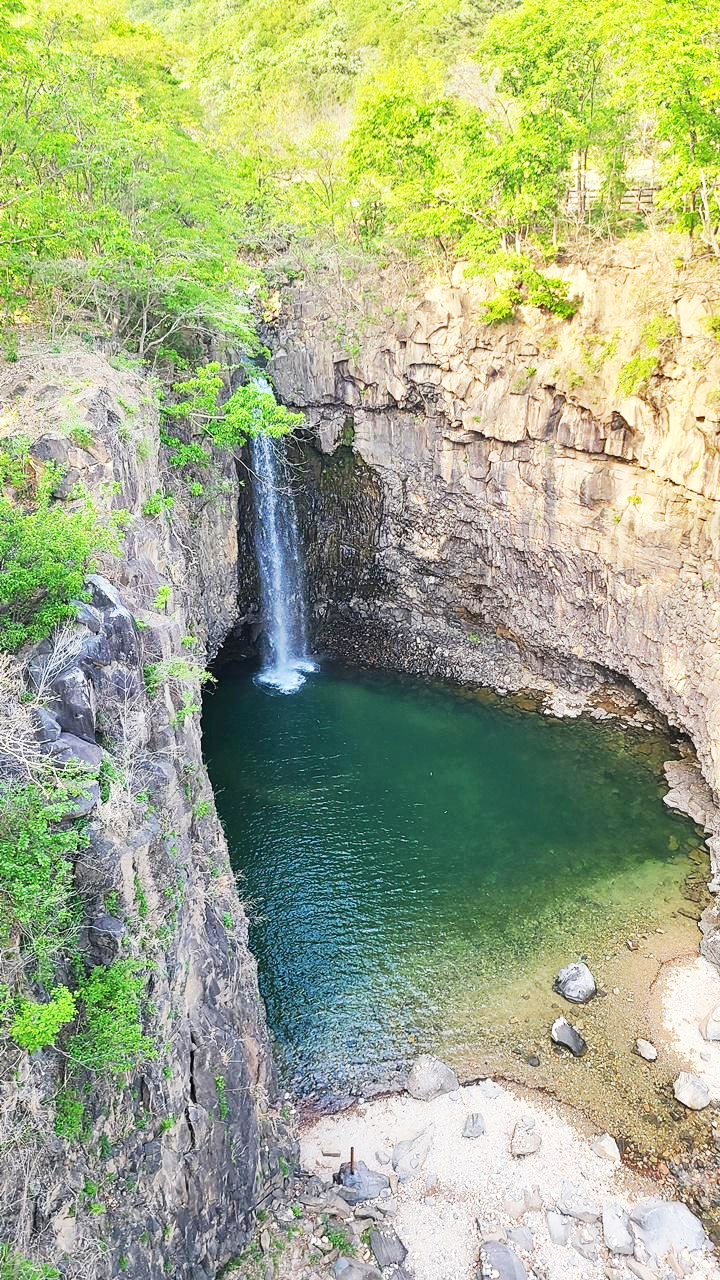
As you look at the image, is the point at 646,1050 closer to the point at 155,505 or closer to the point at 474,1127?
the point at 474,1127

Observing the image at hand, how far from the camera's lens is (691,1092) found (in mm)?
13359

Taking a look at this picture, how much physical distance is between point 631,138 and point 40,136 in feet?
59.2

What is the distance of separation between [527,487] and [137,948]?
19517mm

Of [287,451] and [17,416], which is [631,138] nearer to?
[287,451]

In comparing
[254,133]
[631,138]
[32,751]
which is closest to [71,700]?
[32,751]

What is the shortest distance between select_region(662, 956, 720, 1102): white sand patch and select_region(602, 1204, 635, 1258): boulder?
315 cm

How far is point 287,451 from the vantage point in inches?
1077

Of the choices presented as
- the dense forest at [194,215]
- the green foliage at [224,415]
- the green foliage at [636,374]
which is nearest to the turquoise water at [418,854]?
the dense forest at [194,215]

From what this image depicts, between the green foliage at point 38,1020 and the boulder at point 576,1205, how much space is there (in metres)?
10.0

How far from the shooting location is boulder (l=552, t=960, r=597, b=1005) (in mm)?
15445

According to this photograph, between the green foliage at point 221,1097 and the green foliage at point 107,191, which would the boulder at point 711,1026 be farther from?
the green foliage at point 107,191

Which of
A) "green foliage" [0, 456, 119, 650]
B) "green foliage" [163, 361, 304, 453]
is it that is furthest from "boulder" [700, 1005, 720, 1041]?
"green foliage" [163, 361, 304, 453]

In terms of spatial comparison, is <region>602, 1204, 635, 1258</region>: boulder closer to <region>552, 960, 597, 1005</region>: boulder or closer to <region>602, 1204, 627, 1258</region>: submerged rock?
<region>602, 1204, 627, 1258</region>: submerged rock

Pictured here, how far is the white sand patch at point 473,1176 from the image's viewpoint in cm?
1102
